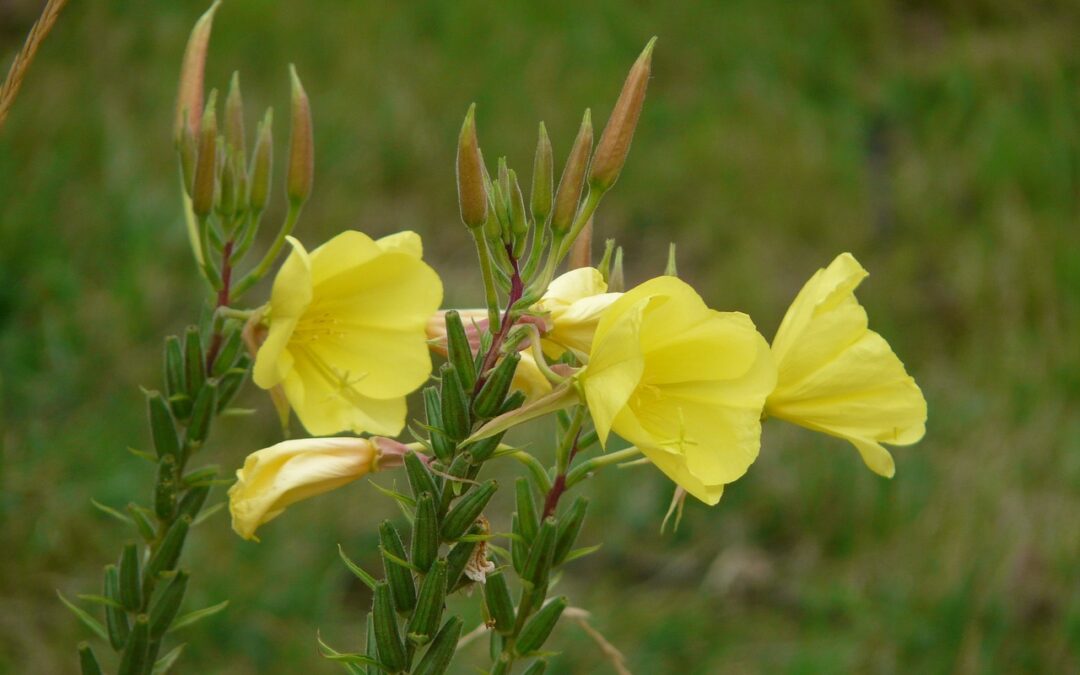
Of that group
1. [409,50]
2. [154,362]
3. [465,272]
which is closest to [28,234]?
[154,362]

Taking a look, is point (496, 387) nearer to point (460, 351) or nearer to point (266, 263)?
point (460, 351)

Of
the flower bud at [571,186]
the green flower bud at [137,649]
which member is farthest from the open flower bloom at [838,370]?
the green flower bud at [137,649]

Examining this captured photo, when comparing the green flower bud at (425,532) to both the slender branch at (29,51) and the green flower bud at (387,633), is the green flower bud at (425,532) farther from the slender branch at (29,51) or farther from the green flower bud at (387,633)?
the slender branch at (29,51)

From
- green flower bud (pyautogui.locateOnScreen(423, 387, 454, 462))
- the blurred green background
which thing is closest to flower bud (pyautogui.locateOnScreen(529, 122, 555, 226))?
green flower bud (pyautogui.locateOnScreen(423, 387, 454, 462))

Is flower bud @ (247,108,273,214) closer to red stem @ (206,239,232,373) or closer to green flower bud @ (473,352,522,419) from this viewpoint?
red stem @ (206,239,232,373)

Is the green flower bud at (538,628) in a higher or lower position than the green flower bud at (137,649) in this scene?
higher

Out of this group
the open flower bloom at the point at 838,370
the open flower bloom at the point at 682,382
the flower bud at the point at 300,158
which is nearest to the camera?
the open flower bloom at the point at 682,382

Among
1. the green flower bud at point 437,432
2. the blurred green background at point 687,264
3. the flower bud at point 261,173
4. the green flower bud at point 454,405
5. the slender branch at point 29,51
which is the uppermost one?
the slender branch at point 29,51

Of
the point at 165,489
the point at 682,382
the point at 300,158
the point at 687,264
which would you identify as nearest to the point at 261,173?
the point at 300,158
